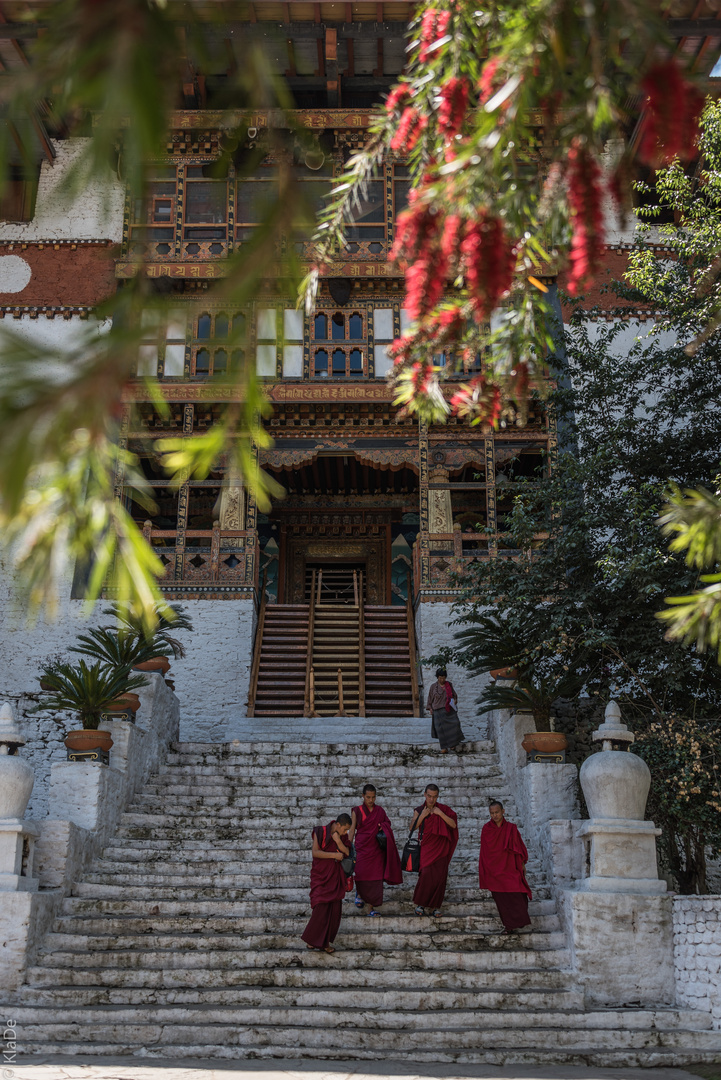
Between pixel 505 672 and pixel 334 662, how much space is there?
4.37 metres

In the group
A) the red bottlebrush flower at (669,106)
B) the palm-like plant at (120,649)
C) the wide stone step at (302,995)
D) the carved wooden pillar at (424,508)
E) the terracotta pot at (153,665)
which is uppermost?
the carved wooden pillar at (424,508)

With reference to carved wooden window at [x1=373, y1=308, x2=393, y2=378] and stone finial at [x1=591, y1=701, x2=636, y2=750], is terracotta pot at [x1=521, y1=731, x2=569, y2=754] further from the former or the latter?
carved wooden window at [x1=373, y1=308, x2=393, y2=378]

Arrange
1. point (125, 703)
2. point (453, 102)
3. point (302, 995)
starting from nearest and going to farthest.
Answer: point (453, 102) < point (302, 995) < point (125, 703)

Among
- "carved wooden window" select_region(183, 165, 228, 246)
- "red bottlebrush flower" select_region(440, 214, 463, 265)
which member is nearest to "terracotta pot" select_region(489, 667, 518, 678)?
"red bottlebrush flower" select_region(440, 214, 463, 265)

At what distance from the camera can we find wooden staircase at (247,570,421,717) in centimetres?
1214

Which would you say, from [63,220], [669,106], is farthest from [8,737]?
[63,220]

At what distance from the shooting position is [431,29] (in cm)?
280

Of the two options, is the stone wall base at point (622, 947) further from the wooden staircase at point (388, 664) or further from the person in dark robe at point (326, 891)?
the wooden staircase at point (388, 664)

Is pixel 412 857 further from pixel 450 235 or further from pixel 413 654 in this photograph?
pixel 413 654

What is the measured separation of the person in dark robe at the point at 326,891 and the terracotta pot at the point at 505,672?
108 inches

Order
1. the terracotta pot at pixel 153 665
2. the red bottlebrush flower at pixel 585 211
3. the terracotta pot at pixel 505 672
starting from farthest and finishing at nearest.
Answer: the terracotta pot at pixel 153 665 < the terracotta pot at pixel 505 672 < the red bottlebrush flower at pixel 585 211

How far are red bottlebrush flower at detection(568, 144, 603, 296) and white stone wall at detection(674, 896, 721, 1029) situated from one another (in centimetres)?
467

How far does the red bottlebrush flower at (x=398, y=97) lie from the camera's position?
2.84 meters

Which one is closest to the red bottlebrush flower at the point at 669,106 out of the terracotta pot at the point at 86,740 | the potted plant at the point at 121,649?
the terracotta pot at the point at 86,740
